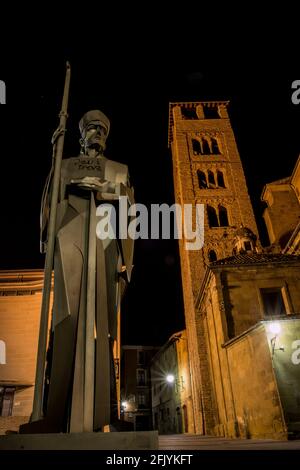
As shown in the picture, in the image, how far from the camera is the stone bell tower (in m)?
25.5

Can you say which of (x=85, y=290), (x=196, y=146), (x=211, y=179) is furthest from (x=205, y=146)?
(x=85, y=290)

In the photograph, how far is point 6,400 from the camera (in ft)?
54.5

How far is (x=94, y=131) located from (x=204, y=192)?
30.4 m

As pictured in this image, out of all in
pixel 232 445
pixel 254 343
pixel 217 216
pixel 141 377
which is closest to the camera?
pixel 232 445

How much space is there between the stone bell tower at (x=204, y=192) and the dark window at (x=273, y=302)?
712 cm

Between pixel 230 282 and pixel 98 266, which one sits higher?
pixel 230 282

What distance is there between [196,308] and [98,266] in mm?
24057

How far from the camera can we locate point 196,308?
2614cm

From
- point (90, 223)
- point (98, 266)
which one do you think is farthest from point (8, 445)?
point (90, 223)

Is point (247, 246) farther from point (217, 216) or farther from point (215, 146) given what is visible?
point (215, 146)

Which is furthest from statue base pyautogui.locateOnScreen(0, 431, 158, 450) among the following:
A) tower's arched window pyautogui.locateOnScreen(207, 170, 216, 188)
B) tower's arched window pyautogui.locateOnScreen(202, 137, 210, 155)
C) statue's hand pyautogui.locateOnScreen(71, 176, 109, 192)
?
tower's arched window pyautogui.locateOnScreen(202, 137, 210, 155)

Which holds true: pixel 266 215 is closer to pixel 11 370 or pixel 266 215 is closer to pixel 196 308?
pixel 196 308

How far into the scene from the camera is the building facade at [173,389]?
3180cm
